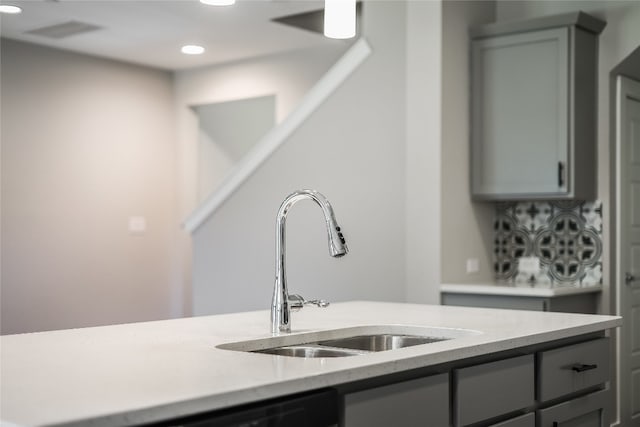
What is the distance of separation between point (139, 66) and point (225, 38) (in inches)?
55.7

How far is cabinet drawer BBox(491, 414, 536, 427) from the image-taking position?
2.25 m

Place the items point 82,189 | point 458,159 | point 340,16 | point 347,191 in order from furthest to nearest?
point 82,189, point 347,191, point 458,159, point 340,16

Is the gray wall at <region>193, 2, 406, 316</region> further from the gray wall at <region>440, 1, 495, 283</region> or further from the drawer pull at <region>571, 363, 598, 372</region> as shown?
the drawer pull at <region>571, 363, 598, 372</region>

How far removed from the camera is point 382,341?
8.52ft

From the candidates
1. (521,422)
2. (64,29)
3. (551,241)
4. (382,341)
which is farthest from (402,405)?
(64,29)

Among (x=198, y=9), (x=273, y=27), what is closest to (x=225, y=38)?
(x=273, y=27)

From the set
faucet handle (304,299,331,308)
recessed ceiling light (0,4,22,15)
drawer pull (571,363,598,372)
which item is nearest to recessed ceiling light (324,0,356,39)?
faucet handle (304,299,331,308)

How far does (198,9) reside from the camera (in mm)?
5410

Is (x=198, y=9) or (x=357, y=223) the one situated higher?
(x=198, y=9)

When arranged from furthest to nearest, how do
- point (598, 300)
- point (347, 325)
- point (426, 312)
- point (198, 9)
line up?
point (198, 9) < point (598, 300) < point (426, 312) < point (347, 325)

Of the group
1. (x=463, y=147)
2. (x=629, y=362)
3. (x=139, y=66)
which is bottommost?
(x=629, y=362)

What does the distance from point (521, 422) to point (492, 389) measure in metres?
0.19

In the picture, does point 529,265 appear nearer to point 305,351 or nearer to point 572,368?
point 572,368

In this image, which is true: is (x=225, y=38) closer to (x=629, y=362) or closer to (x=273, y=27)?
(x=273, y=27)
